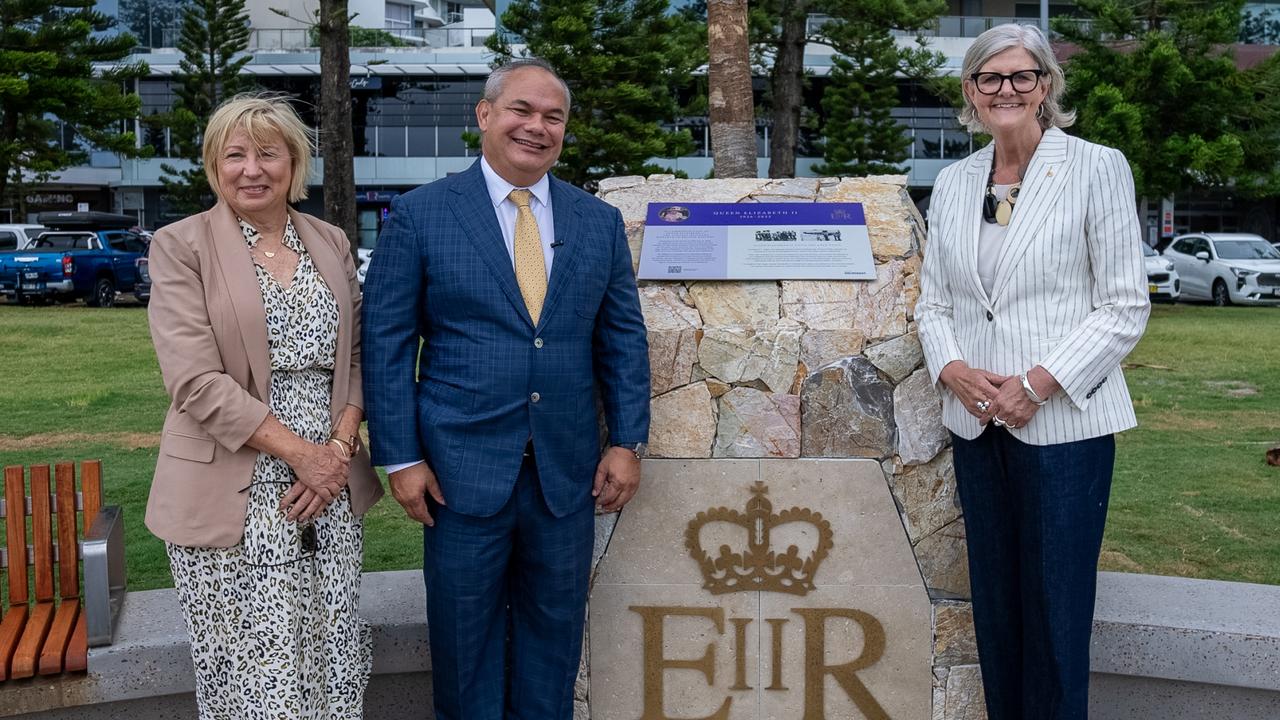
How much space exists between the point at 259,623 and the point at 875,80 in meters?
20.7

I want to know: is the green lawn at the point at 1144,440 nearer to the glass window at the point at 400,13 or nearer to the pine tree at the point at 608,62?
the pine tree at the point at 608,62

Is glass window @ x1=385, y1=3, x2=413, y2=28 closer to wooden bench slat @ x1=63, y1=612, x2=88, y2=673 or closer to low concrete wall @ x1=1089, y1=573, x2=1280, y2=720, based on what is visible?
wooden bench slat @ x1=63, y1=612, x2=88, y2=673

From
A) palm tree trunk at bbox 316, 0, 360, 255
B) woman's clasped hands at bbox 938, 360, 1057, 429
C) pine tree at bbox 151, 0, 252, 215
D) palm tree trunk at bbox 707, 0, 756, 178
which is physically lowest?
woman's clasped hands at bbox 938, 360, 1057, 429

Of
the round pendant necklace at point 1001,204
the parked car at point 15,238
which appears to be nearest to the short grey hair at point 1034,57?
the round pendant necklace at point 1001,204

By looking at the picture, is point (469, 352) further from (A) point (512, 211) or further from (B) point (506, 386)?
(A) point (512, 211)

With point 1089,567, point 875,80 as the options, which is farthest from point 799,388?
point 875,80

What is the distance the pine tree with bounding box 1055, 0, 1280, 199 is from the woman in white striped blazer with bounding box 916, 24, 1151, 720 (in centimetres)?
1661

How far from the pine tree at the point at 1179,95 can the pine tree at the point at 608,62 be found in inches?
247

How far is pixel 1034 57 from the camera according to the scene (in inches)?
107

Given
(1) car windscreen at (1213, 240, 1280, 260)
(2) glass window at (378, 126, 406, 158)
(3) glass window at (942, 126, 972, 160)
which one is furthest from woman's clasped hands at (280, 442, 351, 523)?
(2) glass window at (378, 126, 406, 158)

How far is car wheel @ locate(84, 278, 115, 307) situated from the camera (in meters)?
20.1

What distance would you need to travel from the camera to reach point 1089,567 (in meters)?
2.77

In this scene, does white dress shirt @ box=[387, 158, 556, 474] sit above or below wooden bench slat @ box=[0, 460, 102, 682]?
above

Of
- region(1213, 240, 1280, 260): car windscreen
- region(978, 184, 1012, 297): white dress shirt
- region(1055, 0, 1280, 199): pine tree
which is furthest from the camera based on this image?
region(1213, 240, 1280, 260): car windscreen
